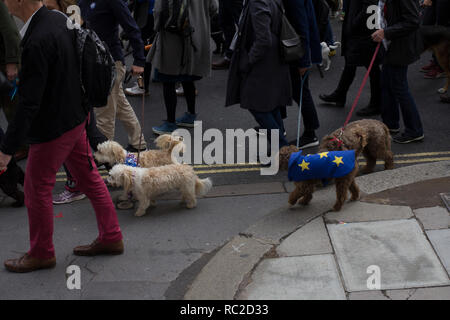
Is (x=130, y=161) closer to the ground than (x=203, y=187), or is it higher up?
higher up

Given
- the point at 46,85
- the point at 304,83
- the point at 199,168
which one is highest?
the point at 46,85

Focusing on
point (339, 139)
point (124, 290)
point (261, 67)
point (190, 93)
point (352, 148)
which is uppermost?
point (261, 67)

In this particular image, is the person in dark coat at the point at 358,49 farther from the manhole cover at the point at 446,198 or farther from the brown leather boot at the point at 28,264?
the brown leather boot at the point at 28,264

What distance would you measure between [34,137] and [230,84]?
263 centimetres

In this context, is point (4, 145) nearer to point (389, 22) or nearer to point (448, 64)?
point (389, 22)

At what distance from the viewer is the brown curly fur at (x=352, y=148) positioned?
475cm

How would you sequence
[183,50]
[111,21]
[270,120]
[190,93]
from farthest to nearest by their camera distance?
[190,93] → [183,50] → [270,120] → [111,21]

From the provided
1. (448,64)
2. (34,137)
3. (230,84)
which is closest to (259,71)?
(230,84)

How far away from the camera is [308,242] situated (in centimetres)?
442

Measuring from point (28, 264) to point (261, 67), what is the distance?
300cm

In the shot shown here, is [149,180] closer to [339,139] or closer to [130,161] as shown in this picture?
[130,161]

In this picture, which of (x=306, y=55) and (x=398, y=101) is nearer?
(x=306, y=55)

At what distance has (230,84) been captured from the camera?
580 cm

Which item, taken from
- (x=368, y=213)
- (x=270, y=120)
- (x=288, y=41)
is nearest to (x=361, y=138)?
(x=368, y=213)
